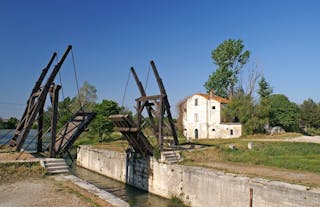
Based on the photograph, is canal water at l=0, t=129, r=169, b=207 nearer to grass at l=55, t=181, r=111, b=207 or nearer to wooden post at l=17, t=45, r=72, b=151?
wooden post at l=17, t=45, r=72, b=151

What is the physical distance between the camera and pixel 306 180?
1207 cm

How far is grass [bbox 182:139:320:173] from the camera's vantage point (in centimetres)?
1567

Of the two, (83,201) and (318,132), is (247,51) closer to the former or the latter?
(318,132)

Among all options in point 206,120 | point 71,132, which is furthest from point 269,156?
point 206,120

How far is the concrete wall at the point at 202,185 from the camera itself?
10.5m

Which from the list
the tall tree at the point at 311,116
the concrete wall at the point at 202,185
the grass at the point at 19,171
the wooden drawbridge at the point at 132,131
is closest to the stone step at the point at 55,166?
the grass at the point at 19,171

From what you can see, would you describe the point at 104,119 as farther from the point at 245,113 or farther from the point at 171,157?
the point at 171,157

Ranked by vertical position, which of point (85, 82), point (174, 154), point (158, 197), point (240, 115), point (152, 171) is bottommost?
point (158, 197)

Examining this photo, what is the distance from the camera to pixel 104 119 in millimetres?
39594

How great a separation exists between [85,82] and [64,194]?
5182 cm

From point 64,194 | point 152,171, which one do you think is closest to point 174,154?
point 152,171

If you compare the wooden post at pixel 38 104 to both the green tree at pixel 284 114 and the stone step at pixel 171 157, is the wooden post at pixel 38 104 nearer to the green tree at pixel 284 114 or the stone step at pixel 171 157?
the stone step at pixel 171 157

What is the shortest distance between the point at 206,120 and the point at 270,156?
18479 mm

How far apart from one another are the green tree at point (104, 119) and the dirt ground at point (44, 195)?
29731 millimetres
